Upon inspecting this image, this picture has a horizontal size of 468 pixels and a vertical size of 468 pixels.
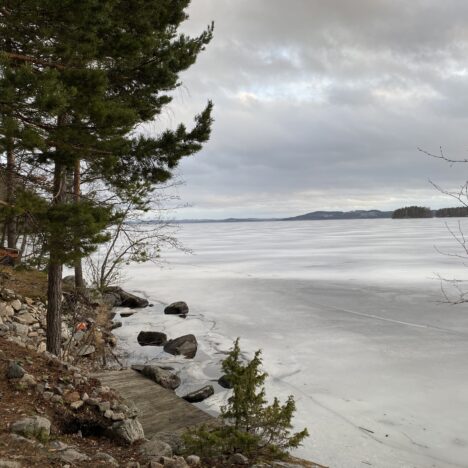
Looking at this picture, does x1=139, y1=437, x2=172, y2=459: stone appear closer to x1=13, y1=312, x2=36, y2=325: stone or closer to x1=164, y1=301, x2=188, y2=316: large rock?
x1=13, y1=312, x2=36, y2=325: stone

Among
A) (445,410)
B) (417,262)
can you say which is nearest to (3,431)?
(445,410)

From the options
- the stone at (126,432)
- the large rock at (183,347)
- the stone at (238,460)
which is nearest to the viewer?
the stone at (238,460)

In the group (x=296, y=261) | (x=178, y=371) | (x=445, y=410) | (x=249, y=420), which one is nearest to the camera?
(x=249, y=420)

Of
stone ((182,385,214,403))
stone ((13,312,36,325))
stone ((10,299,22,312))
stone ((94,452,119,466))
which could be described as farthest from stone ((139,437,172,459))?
stone ((10,299,22,312))

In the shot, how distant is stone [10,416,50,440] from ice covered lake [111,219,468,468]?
4.36 meters

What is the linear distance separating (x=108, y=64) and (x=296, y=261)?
91.5 ft

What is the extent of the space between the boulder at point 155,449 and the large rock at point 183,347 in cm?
688

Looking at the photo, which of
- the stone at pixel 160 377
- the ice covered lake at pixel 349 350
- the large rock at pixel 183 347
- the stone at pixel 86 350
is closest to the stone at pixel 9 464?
the ice covered lake at pixel 349 350

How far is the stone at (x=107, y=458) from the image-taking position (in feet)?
15.7

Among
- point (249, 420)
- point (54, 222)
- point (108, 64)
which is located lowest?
point (249, 420)

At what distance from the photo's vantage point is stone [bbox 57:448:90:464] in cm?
444

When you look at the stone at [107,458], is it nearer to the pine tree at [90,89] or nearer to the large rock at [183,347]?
the pine tree at [90,89]

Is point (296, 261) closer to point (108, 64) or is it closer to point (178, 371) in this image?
point (178, 371)

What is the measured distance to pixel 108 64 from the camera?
8.65 metres
